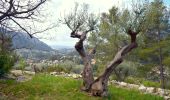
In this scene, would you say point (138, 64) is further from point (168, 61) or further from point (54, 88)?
point (54, 88)

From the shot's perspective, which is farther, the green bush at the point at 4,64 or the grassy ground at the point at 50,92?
the green bush at the point at 4,64

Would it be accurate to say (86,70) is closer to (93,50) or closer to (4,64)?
(93,50)

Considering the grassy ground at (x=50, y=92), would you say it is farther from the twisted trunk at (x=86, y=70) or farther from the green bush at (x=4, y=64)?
the green bush at (x=4, y=64)

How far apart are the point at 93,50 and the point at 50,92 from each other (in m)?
2.83

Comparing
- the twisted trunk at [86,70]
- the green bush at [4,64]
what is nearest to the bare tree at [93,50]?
the twisted trunk at [86,70]

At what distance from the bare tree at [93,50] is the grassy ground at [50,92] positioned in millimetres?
466

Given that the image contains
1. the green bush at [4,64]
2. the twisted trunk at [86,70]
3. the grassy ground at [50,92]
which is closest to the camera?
the grassy ground at [50,92]

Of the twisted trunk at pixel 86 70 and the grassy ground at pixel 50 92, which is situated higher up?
the twisted trunk at pixel 86 70

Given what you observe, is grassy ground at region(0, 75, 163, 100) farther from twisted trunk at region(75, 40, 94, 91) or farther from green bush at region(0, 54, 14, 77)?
green bush at region(0, 54, 14, 77)

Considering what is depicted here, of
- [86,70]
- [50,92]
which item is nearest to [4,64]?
[50,92]

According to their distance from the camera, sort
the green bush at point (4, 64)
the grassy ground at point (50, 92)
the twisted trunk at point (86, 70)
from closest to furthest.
Result: the grassy ground at point (50, 92) → the twisted trunk at point (86, 70) → the green bush at point (4, 64)

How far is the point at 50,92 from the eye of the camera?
14078 mm

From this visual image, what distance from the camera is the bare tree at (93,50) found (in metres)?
14.1

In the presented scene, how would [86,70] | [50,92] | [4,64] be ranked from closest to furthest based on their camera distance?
[50,92] < [86,70] < [4,64]
